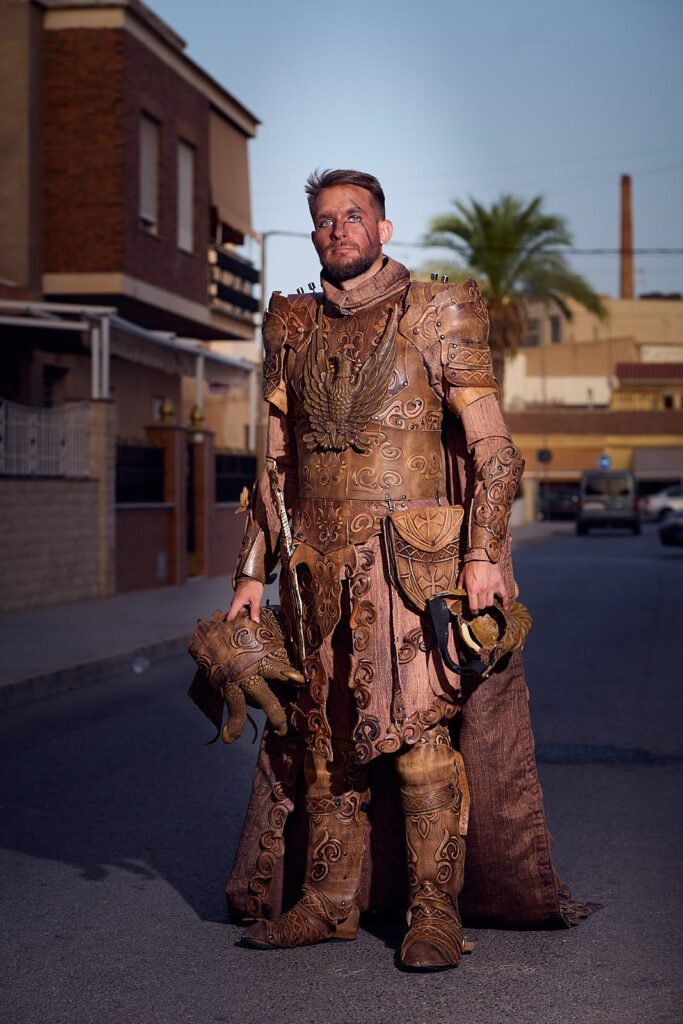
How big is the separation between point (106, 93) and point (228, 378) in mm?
5337

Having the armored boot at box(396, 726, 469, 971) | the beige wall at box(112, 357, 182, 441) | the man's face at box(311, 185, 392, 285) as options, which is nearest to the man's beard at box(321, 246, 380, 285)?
the man's face at box(311, 185, 392, 285)

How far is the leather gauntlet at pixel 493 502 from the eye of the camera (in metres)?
4.39

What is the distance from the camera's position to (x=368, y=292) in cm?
459

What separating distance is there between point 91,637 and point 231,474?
Result: 10942 mm

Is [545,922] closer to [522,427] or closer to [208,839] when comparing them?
[208,839]

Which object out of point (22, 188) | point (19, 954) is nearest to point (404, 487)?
point (19, 954)

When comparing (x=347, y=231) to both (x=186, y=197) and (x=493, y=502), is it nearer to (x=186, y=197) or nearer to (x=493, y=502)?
(x=493, y=502)

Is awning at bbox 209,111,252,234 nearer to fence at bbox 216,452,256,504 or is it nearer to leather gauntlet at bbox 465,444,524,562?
fence at bbox 216,452,256,504

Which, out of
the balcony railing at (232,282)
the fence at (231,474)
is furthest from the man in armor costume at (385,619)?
the balcony railing at (232,282)

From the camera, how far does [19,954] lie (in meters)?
Result: 4.57

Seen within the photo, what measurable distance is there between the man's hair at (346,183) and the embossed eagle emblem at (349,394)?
34 cm

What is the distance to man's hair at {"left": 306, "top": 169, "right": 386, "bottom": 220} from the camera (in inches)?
180

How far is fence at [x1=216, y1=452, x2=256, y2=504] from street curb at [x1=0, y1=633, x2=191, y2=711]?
9.98 metres

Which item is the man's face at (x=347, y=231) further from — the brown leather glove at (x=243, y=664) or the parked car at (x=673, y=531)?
the parked car at (x=673, y=531)
